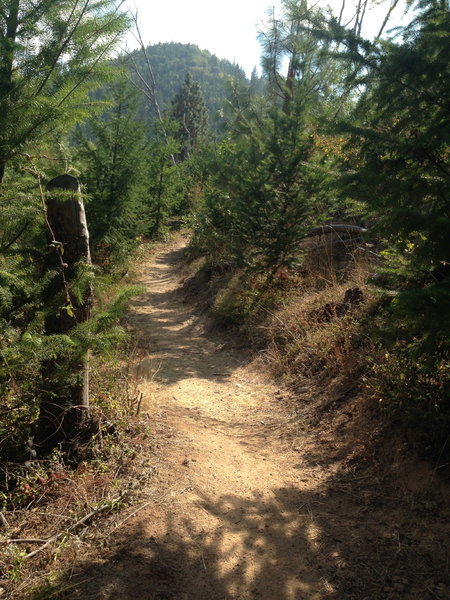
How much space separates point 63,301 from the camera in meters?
3.17

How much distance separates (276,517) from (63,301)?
2.17m

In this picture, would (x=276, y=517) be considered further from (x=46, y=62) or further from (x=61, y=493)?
(x=46, y=62)

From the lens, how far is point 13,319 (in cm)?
295

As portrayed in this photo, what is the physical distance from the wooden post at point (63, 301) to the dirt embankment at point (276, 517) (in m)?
0.83

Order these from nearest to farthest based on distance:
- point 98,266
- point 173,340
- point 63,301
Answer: point 63,301 < point 98,266 < point 173,340

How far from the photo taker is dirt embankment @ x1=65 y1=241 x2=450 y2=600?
249 cm

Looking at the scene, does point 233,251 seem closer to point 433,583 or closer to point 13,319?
point 13,319

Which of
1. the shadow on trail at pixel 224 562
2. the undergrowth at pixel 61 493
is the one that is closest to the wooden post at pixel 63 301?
the undergrowth at pixel 61 493

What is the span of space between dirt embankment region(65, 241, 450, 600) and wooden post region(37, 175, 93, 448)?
0.83 meters

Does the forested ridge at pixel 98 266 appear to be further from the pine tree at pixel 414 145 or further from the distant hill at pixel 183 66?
the distant hill at pixel 183 66

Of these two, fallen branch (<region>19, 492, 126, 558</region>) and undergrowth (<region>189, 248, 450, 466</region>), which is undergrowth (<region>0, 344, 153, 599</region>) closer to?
fallen branch (<region>19, 492, 126, 558</region>)

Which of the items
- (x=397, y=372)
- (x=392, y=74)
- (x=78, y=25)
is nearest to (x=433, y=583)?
(x=397, y=372)

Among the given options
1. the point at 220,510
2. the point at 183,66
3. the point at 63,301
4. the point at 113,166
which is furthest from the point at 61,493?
the point at 183,66

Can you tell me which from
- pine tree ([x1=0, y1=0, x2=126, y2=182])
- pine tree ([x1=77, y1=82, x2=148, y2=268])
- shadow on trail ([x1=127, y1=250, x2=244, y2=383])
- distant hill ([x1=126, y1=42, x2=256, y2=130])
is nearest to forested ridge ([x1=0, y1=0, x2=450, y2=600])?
pine tree ([x1=0, y1=0, x2=126, y2=182])
